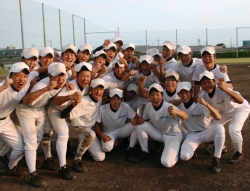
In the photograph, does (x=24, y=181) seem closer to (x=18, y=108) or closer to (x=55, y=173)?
(x=55, y=173)

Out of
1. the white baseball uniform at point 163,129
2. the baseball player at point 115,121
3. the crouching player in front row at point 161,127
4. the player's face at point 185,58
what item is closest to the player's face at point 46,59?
the baseball player at point 115,121

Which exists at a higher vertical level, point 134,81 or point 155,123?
point 134,81

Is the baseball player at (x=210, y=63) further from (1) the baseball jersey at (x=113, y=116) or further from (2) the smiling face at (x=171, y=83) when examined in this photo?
(1) the baseball jersey at (x=113, y=116)

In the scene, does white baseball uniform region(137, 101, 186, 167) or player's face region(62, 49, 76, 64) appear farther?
player's face region(62, 49, 76, 64)

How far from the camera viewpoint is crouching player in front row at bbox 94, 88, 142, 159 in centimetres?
538

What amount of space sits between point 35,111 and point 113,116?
157 cm

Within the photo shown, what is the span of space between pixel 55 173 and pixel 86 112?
1154mm

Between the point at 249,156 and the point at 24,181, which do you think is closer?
the point at 24,181

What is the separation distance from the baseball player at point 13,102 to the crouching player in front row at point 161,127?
192 cm

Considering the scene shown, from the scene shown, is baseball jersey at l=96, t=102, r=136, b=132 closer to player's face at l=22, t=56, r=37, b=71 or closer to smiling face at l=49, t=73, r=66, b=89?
smiling face at l=49, t=73, r=66, b=89

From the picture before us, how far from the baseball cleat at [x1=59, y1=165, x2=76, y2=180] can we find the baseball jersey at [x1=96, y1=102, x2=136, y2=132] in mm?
1272

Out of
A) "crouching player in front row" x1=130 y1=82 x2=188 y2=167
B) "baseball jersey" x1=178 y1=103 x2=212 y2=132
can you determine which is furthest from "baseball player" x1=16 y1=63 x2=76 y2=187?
"baseball jersey" x1=178 y1=103 x2=212 y2=132

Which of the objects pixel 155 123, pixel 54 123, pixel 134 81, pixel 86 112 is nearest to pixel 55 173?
pixel 54 123

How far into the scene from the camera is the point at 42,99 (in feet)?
14.5
